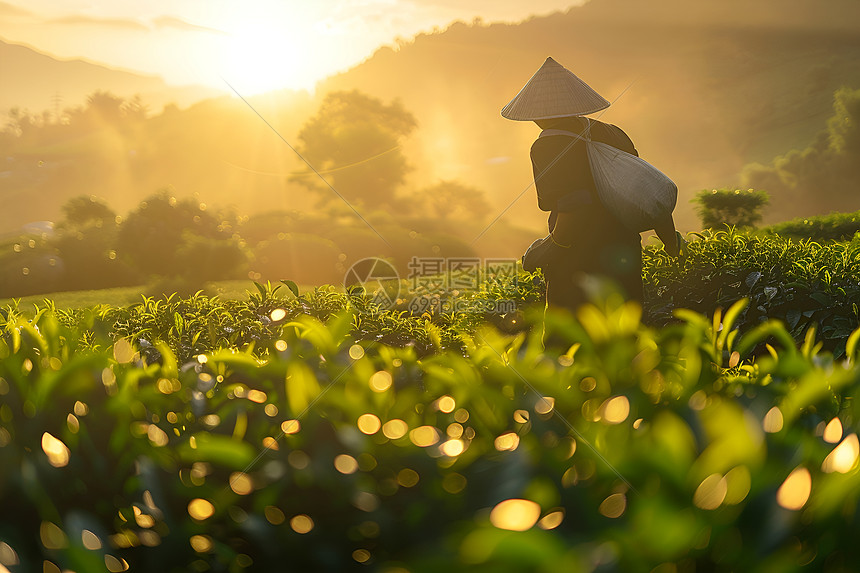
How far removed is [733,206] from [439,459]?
16.2 meters

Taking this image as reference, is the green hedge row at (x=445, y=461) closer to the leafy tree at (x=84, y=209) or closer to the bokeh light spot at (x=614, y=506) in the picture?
the bokeh light spot at (x=614, y=506)

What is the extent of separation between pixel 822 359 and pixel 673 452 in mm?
1111

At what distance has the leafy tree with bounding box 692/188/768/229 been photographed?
605 inches

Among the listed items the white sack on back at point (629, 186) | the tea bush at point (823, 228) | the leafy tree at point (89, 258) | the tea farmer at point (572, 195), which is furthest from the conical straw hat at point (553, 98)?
the leafy tree at point (89, 258)

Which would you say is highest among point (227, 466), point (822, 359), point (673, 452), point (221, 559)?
point (822, 359)

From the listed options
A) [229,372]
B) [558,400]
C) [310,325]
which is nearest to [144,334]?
[229,372]

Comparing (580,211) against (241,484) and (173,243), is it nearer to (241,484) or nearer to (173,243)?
(241,484)

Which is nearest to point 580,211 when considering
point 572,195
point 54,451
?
point 572,195

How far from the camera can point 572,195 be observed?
388cm

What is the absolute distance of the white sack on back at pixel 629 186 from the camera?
3809 millimetres

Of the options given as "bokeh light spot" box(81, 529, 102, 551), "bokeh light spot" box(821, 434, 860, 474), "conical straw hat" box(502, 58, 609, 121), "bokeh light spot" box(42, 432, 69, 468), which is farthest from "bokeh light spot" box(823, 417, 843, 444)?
"conical straw hat" box(502, 58, 609, 121)

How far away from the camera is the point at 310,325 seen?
1.83 metres

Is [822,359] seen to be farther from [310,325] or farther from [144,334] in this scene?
[144,334]

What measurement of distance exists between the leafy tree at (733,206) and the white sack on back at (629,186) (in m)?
12.6
